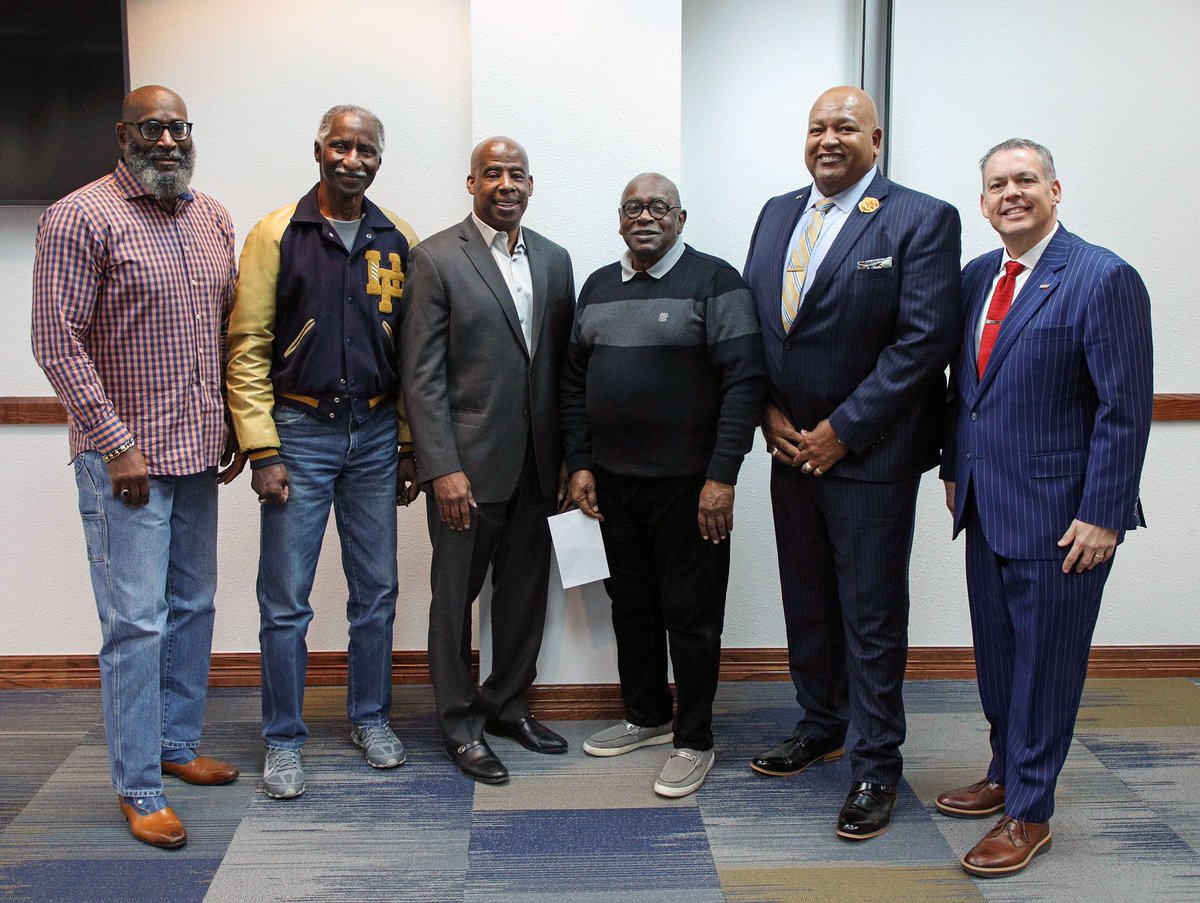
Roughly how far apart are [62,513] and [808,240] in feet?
7.86

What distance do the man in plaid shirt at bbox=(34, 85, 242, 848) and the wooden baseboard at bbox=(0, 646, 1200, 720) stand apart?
35.7 inches

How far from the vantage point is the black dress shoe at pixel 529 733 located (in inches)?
109

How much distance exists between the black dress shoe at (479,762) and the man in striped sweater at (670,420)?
41cm

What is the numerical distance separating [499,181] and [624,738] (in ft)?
4.89

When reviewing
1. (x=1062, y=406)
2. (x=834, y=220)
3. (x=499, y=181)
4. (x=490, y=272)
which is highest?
(x=499, y=181)

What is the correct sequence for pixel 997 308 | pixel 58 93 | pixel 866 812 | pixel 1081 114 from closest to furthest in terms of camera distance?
pixel 997 308
pixel 866 812
pixel 58 93
pixel 1081 114

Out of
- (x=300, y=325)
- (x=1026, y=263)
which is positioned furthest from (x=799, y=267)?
(x=300, y=325)

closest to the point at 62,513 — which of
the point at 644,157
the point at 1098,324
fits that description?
the point at 644,157

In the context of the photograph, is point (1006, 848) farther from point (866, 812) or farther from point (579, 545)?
point (579, 545)

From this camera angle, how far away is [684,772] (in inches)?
100.0

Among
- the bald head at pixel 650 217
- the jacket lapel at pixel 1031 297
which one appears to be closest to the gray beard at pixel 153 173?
the bald head at pixel 650 217

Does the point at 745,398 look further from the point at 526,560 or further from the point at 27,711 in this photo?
the point at 27,711

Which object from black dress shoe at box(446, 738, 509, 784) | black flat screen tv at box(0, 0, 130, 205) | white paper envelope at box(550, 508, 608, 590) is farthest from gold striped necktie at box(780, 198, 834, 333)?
black flat screen tv at box(0, 0, 130, 205)

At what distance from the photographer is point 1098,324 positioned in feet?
6.69
